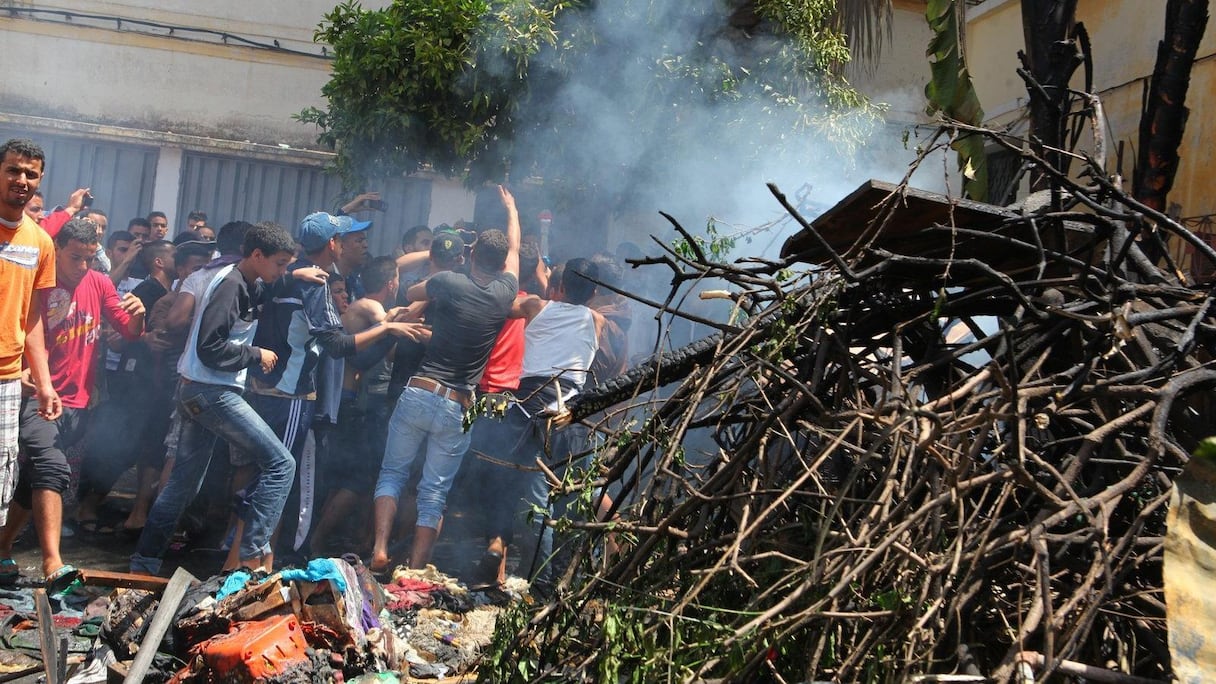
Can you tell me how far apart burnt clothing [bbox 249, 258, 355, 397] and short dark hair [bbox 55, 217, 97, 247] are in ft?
3.55

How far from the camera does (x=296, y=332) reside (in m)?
6.33

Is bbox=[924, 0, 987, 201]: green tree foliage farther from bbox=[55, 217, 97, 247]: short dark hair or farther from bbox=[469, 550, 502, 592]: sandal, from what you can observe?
bbox=[55, 217, 97, 247]: short dark hair

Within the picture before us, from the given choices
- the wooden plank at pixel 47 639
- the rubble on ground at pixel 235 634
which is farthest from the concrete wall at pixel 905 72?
the wooden plank at pixel 47 639

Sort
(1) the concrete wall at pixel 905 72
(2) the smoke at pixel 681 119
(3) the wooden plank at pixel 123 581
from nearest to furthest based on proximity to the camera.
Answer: (3) the wooden plank at pixel 123 581 < (2) the smoke at pixel 681 119 < (1) the concrete wall at pixel 905 72

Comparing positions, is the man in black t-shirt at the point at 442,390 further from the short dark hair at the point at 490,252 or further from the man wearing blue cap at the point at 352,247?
the man wearing blue cap at the point at 352,247

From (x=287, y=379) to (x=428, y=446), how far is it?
3.10 ft

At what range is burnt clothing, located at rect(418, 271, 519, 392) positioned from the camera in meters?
6.47

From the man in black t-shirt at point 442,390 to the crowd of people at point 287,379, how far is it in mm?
14

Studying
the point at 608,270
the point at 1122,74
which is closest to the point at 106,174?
the point at 608,270

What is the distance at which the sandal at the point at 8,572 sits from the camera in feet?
17.2

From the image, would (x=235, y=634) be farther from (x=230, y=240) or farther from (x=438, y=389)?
(x=230, y=240)

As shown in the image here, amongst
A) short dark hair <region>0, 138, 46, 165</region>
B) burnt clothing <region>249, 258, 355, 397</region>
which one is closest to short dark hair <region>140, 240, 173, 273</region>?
burnt clothing <region>249, 258, 355, 397</region>

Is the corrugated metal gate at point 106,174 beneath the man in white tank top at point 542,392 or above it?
above

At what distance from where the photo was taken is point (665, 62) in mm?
7520
